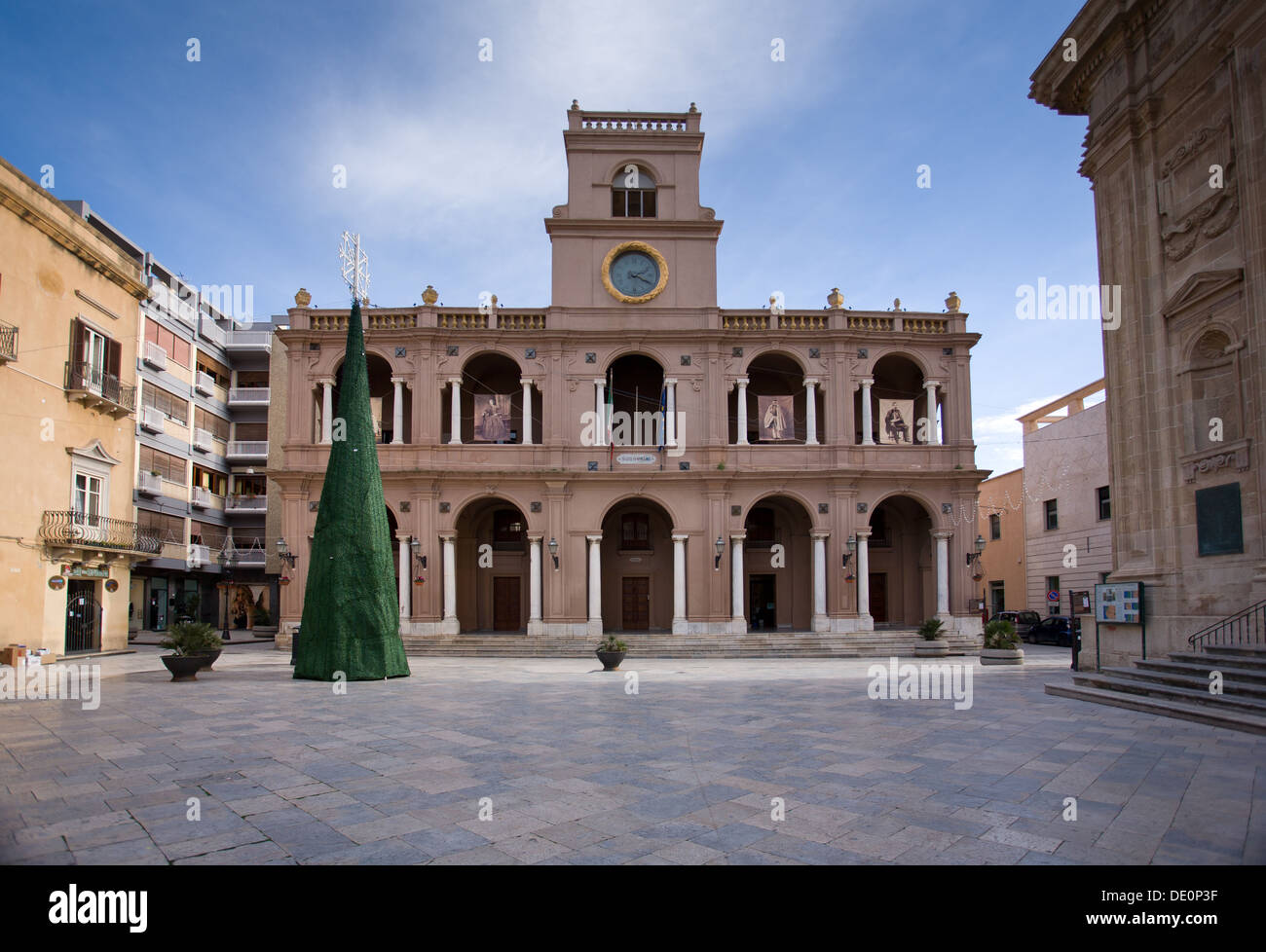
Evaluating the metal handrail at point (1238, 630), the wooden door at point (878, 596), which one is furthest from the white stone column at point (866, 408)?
the metal handrail at point (1238, 630)

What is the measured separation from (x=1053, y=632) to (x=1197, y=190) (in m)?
22.1

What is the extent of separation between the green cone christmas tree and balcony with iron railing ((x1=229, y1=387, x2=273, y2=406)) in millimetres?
30890

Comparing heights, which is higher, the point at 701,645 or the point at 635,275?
the point at 635,275

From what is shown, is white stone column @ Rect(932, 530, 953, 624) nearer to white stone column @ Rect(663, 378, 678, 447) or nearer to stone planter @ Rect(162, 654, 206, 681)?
white stone column @ Rect(663, 378, 678, 447)

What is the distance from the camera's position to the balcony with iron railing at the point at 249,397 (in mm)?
44656

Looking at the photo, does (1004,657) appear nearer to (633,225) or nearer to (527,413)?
(527,413)

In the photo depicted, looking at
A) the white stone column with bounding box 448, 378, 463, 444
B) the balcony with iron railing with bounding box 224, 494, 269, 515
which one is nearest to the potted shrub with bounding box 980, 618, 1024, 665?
the white stone column with bounding box 448, 378, 463, 444

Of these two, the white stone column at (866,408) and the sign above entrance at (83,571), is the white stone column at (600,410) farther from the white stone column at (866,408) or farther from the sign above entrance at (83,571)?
the sign above entrance at (83,571)

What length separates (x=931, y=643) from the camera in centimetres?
2527

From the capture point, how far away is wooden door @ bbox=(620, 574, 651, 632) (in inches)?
1235

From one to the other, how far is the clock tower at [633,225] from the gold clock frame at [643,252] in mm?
37

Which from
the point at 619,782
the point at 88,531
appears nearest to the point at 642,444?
the point at 88,531
